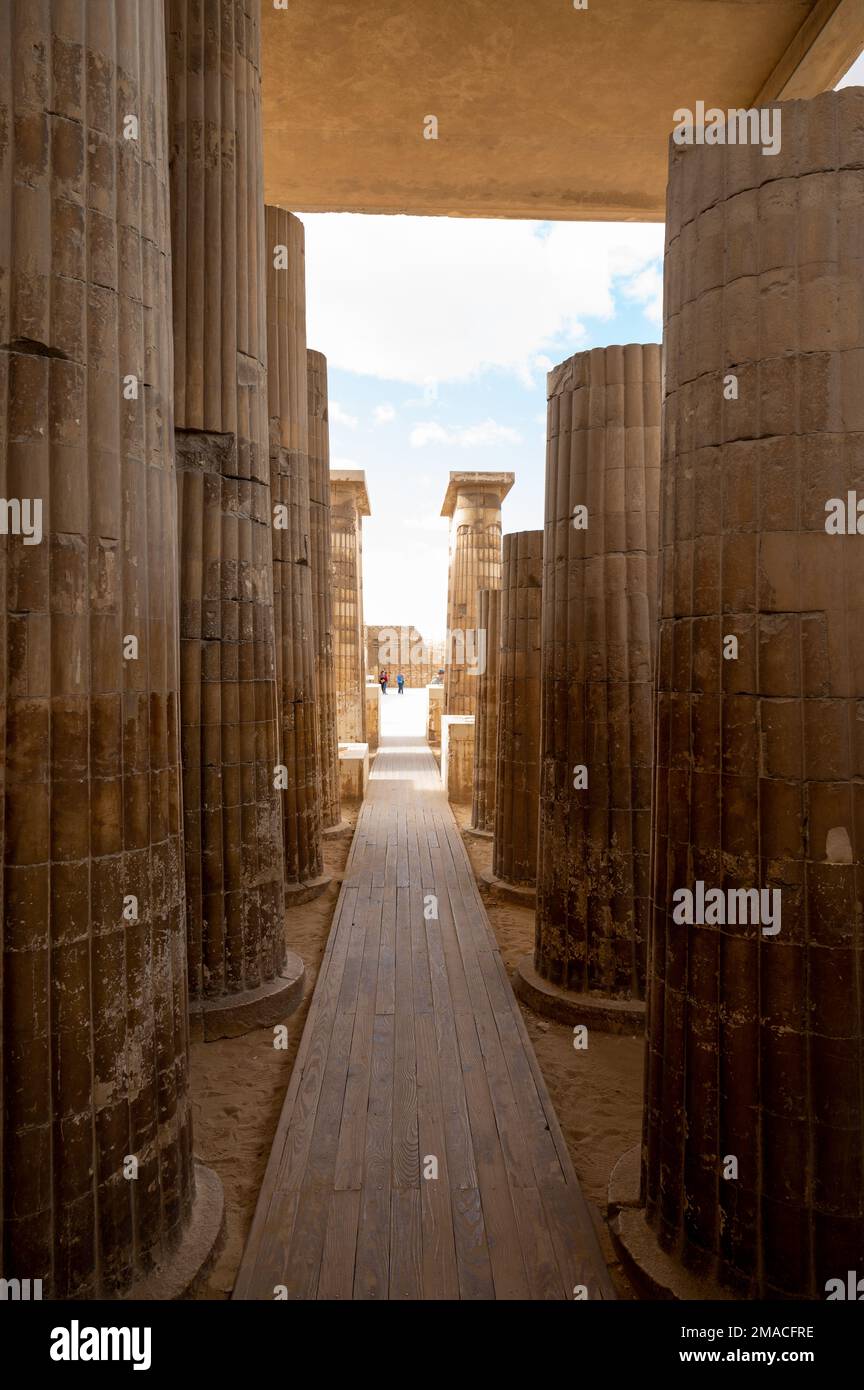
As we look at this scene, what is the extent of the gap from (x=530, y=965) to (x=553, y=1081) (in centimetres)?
142

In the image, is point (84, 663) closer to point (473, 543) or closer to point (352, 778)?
point (352, 778)

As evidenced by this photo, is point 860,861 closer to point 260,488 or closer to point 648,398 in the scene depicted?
point 648,398

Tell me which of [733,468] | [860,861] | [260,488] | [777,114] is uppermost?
[777,114]

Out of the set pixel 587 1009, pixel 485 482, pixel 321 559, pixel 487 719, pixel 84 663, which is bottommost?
pixel 587 1009

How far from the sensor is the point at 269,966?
5.83m

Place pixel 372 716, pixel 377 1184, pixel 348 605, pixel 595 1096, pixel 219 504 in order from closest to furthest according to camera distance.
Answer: pixel 377 1184, pixel 595 1096, pixel 219 504, pixel 348 605, pixel 372 716

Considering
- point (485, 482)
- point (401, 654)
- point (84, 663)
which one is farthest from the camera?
point (401, 654)

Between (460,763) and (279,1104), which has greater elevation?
(460,763)

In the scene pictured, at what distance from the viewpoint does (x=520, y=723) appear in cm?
862

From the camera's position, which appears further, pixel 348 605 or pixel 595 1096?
pixel 348 605

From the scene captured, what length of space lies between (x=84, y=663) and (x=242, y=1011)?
12.1ft

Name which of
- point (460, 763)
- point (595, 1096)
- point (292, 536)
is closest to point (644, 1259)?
point (595, 1096)

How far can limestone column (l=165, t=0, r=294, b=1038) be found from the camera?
539 cm
